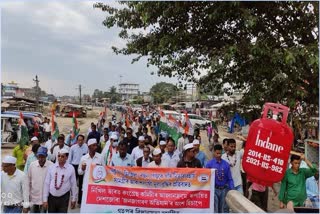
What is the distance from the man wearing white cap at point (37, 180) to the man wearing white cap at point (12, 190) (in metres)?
0.33

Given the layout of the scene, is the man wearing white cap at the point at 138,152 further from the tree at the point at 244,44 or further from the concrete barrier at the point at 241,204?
the concrete barrier at the point at 241,204

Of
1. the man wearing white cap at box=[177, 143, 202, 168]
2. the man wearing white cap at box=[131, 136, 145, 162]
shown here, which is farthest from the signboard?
the man wearing white cap at box=[131, 136, 145, 162]

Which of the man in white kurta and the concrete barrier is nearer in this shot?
the concrete barrier

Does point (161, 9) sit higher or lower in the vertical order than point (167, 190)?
higher

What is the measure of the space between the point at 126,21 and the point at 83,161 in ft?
9.48

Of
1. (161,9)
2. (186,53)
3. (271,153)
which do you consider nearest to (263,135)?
(271,153)

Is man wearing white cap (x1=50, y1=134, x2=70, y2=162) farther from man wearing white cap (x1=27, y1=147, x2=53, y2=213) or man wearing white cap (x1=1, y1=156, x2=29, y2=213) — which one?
man wearing white cap (x1=1, y1=156, x2=29, y2=213)

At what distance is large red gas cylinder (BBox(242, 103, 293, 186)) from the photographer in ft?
16.3

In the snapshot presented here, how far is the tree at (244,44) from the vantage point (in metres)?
5.78

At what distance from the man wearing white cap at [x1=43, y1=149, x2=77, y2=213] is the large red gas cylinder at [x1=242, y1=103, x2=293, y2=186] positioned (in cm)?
280

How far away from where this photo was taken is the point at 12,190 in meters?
5.52

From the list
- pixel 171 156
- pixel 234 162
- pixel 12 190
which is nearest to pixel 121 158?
pixel 171 156

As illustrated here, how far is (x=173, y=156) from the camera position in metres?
7.78

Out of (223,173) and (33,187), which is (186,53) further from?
(33,187)
